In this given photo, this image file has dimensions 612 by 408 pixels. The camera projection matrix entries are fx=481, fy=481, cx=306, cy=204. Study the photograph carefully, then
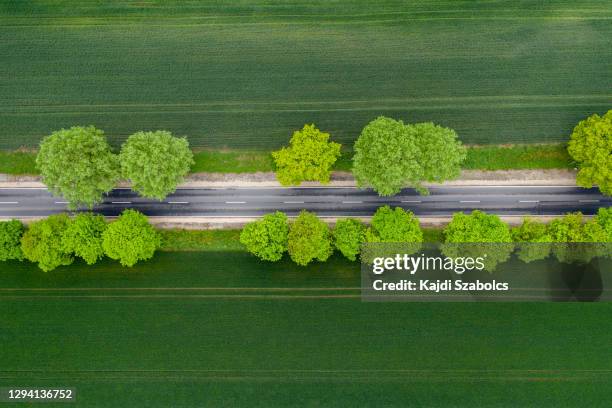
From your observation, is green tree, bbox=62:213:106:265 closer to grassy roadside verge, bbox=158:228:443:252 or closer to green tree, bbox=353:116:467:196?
grassy roadside verge, bbox=158:228:443:252

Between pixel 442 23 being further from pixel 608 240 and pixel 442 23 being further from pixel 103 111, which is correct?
pixel 103 111

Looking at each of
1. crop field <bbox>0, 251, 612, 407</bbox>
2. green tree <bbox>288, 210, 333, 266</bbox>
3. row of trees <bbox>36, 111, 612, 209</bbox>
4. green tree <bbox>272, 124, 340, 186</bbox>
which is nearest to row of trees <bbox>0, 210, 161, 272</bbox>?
row of trees <bbox>36, 111, 612, 209</bbox>

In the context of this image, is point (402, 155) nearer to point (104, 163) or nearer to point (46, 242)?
point (104, 163)

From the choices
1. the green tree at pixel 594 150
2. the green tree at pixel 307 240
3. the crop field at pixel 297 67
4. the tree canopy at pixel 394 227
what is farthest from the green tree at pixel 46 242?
the green tree at pixel 594 150

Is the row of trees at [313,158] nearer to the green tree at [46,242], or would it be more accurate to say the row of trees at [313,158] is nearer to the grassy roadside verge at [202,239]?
the green tree at [46,242]

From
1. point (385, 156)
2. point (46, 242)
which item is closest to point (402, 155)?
point (385, 156)
